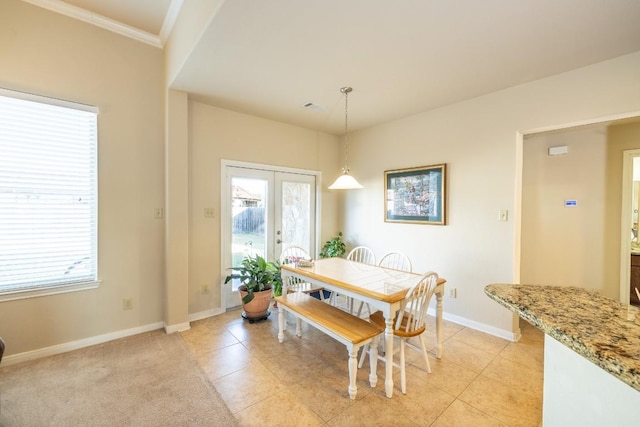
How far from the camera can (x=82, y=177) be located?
263 cm

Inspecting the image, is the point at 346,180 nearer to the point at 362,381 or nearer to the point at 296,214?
the point at 296,214

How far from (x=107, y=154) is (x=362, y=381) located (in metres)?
3.31

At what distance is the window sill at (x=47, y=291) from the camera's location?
2.32 m

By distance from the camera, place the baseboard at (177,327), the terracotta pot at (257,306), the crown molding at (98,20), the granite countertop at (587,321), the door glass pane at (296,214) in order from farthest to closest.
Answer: the door glass pane at (296,214) → the terracotta pot at (257,306) → the baseboard at (177,327) → the crown molding at (98,20) → the granite countertop at (587,321)

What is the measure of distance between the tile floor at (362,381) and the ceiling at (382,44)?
2.74m

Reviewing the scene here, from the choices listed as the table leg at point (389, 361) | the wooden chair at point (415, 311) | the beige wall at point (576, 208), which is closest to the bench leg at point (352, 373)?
the table leg at point (389, 361)

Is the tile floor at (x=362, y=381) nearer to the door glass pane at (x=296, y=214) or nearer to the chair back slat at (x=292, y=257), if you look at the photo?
the chair back slat at (x=292, y=257)

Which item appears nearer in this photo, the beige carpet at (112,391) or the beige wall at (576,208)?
the beige carpet at (112,391)

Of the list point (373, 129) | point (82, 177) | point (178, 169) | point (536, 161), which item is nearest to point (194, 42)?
point (178, 169)

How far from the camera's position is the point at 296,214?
435cm

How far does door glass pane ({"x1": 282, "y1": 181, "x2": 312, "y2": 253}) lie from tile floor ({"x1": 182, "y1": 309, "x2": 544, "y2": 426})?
1.63 meters

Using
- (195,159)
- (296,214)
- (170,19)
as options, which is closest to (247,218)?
(296,214)

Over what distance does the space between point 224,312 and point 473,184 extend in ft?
11.8

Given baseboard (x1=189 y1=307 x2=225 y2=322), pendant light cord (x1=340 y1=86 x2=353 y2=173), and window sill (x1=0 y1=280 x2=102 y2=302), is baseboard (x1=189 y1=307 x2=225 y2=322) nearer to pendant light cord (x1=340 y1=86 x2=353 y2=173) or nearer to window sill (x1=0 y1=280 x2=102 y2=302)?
window sill (x1=0 y1=280 x2=102 y2=302)
